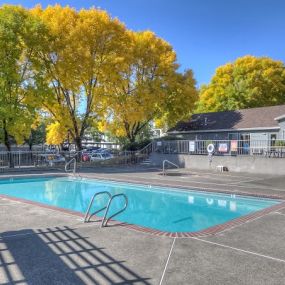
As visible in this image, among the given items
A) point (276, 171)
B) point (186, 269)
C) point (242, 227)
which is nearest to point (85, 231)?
point (186, 269)

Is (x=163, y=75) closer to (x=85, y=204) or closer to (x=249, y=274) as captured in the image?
(x=85, y=204)

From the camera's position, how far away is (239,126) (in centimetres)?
3219

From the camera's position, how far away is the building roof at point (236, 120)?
101 feet

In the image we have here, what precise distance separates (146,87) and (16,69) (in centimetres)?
1273

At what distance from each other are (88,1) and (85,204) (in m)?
22.4

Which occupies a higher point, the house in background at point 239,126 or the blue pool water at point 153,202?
the house in background at point 239,126

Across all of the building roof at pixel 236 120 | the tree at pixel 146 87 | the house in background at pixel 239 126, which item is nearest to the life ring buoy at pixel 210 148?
the house in background at pixel 239 126

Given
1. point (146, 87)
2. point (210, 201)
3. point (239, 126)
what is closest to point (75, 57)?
point (146, 87)

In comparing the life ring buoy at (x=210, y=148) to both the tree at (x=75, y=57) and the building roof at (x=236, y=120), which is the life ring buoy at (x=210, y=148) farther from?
the tree at (x=75, y=57)

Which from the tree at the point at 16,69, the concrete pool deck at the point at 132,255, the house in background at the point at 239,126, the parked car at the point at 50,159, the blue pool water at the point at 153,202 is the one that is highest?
the tree at the point at 16,69

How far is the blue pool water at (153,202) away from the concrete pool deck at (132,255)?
3065 mm

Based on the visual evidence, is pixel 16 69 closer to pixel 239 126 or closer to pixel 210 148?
pixel 210 148

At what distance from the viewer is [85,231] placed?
705cm

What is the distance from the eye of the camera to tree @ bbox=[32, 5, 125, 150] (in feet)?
90.0
